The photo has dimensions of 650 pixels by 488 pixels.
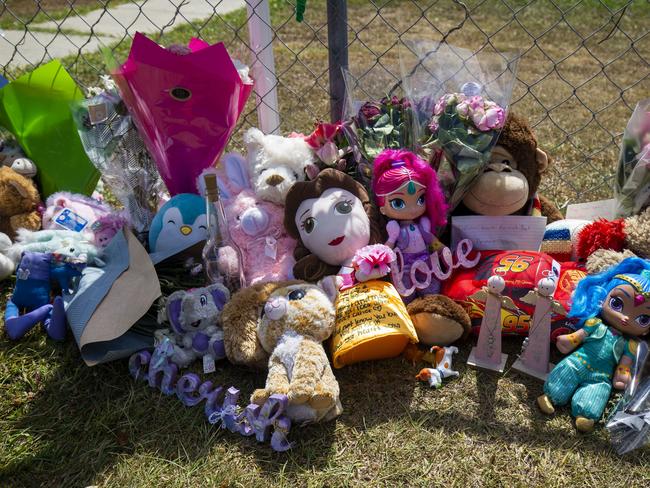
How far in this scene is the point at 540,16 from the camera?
24.0ft

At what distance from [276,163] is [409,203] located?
55 centimetres

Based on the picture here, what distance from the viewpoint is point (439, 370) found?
1.90m

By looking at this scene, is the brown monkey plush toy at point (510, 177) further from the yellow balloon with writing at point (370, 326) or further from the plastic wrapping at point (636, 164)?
the yellow balloon with writing at point (370, 326)

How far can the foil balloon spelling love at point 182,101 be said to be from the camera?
2.16m

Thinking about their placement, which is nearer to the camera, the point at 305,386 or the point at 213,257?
the point at 305,386

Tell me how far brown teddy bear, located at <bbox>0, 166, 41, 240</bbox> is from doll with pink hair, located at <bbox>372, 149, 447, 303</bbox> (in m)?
1.46

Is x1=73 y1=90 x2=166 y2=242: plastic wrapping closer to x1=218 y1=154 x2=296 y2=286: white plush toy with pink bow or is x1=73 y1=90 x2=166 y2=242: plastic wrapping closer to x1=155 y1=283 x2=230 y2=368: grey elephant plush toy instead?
x1=218 y1=154 x2=296 y2=286: white plush toy with pink bow

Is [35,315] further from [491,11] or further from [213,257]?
[491,11]

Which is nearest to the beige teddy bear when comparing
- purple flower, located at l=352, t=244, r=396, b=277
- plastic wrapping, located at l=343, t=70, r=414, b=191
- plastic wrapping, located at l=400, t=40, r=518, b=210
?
purple flower, located at l=352, t=244, r=396, b=277

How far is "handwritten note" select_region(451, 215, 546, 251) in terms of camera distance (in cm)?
220

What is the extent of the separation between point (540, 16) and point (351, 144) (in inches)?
242

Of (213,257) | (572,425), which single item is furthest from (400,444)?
(213,257)

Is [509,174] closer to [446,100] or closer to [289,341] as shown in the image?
[446,100]

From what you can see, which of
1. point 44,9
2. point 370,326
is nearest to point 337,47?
point 370,326
